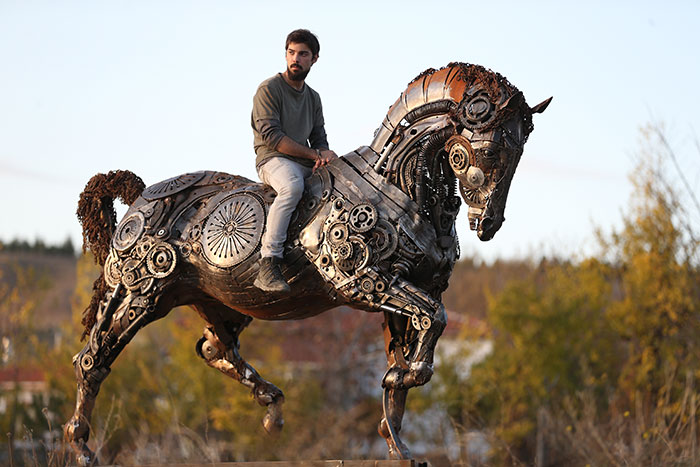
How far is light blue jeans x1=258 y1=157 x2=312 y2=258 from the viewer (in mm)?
5672

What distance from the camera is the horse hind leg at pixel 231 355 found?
263 inches

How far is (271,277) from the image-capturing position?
5.65 m

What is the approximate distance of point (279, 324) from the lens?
29500mm

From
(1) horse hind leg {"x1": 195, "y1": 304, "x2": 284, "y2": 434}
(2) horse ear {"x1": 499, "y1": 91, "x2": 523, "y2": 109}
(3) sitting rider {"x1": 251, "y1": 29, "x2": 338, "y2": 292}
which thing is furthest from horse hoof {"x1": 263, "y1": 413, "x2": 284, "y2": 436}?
(2) horse ear {"x1": 499, "y1": 91, "x2": 523, "y2": 109}

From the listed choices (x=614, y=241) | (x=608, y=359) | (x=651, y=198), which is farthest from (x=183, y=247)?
(x=608, y=359)

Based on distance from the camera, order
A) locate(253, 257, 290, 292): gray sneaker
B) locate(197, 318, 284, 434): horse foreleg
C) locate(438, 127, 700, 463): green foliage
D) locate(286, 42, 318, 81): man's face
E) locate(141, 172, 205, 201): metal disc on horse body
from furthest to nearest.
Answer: locate(438, 127, 700, 463): green foliage
locate(197, 318, 284, 434): horse foreleg
locate(141, 172, 205, 201): metal disc on horse body
locate(286, 42, 318, 81): man's face
locate(253, 257, 290, 292): gray sneaker

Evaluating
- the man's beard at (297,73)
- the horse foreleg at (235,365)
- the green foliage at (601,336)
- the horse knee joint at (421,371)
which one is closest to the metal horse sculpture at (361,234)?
the horse knee joint at (421,371)

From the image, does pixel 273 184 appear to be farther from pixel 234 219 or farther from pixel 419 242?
pixel 419 242

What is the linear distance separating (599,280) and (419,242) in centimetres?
1737

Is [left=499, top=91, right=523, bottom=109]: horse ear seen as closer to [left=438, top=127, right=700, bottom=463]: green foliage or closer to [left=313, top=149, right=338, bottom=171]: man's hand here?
[left=313, top=149, right=338, bottom=171]: man's hand

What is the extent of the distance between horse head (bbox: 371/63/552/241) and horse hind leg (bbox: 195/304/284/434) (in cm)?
191

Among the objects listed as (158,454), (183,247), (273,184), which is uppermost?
(273,184)

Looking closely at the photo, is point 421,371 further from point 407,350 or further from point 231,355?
point 231,355

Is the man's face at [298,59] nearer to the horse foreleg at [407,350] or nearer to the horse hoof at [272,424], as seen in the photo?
the horse foreleg at [407,350]
